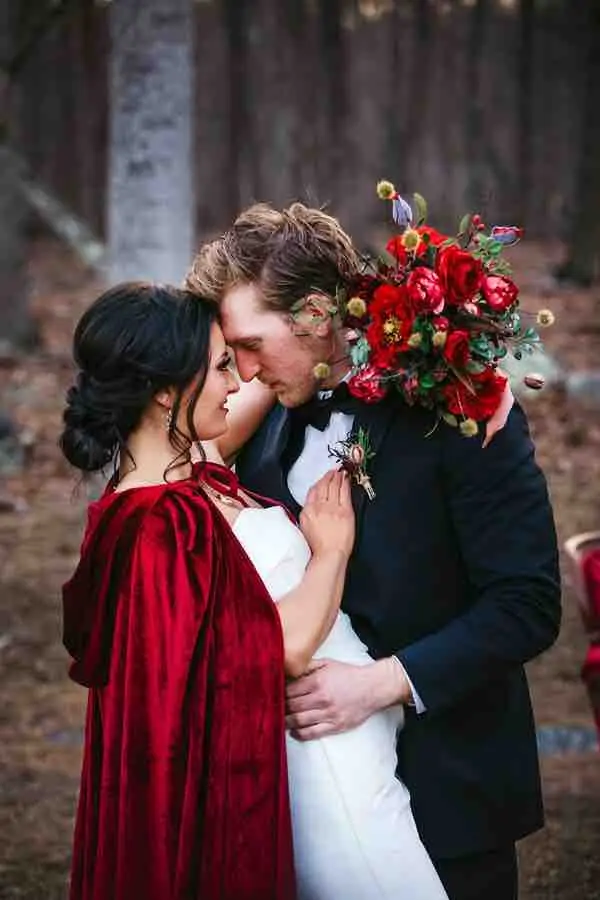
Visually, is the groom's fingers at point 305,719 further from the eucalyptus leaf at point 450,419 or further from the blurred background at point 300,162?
the blurred background at point 300,162

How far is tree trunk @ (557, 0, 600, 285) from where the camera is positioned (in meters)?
12.1

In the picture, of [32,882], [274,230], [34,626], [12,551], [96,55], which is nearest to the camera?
[274,230]

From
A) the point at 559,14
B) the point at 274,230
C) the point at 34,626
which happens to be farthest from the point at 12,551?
the point at 559,14

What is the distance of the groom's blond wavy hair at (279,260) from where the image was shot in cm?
325

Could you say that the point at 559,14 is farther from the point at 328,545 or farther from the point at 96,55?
the point at 328,545

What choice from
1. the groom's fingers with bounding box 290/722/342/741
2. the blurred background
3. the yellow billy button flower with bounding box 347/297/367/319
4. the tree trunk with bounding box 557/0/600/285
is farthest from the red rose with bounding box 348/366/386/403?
the tree trunk with bounding box 557/0/600/285

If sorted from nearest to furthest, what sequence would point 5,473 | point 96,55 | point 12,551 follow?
point 12,551
point 5,473
point 96,55

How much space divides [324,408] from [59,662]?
368 cm

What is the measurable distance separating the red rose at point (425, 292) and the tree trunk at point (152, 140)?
3.55 m

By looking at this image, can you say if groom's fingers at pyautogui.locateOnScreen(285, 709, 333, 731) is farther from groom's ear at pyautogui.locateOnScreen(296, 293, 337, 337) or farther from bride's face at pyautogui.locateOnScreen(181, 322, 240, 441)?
groom's ear at pyautogui.locateOnScreen(296, 293, 337, 337)

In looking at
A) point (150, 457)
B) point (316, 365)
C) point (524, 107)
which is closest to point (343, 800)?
point (150, 457)

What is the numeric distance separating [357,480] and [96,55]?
1343 cm

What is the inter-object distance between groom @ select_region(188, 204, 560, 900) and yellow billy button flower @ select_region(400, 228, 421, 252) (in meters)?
0.20

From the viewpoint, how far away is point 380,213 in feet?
53.3
